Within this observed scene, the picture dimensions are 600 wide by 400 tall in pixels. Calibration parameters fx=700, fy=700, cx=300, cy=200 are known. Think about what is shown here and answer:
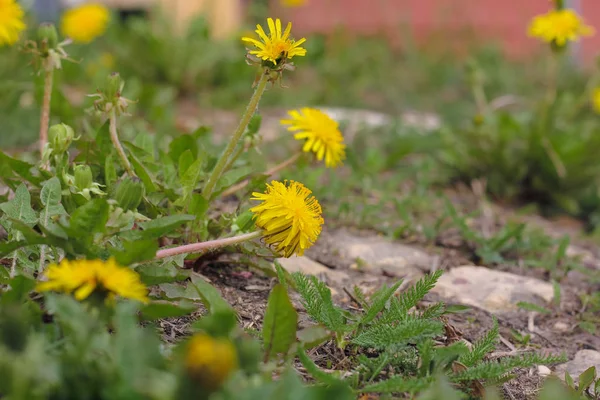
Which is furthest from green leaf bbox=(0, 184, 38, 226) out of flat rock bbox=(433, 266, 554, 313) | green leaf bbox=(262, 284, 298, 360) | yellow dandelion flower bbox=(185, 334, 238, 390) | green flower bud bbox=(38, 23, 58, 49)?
flat rock bbox=(433, 266, 554, 313)

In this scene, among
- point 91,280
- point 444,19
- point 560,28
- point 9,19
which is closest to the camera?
point 91,280

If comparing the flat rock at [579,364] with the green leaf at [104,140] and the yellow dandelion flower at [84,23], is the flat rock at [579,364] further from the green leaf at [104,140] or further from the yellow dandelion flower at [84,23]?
the yellow dandelion flower at [84,23]

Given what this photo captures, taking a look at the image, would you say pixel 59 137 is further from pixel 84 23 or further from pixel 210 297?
pixel 84 23

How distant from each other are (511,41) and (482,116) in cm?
373

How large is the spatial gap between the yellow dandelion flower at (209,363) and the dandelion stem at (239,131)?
2.74ft

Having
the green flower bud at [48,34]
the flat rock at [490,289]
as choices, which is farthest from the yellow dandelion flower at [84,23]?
the flat rock at [490,289]

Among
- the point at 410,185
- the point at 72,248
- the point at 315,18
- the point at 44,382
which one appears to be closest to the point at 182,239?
the point at 72,248

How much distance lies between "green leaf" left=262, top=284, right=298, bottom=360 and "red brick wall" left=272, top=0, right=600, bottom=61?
5.01m

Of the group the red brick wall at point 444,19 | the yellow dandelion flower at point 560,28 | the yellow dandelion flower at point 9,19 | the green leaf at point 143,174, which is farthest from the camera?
the red brick wall at point 444,19

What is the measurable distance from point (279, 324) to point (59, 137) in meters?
0.78

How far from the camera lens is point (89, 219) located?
150 cm

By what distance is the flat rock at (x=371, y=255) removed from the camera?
2.28 metres

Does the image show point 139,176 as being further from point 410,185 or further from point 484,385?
point 410,185

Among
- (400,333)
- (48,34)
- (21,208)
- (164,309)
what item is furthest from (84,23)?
(400,333)
